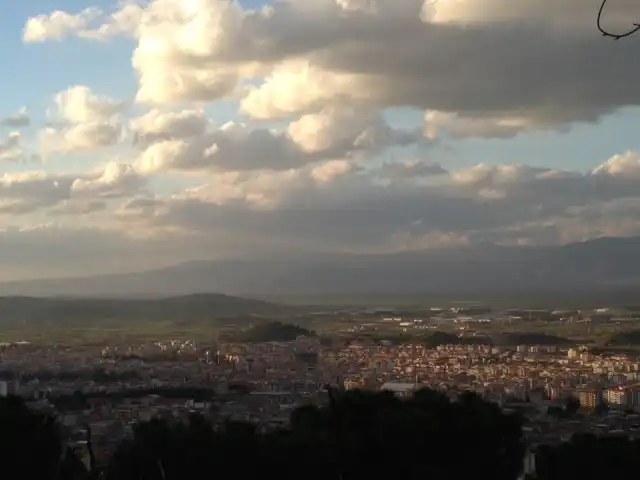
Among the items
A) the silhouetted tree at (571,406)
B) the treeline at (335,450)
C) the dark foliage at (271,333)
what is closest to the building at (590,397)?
the silhouetted tree at (571,406)

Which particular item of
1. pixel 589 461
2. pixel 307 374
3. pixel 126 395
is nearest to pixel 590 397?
pixel 307 374

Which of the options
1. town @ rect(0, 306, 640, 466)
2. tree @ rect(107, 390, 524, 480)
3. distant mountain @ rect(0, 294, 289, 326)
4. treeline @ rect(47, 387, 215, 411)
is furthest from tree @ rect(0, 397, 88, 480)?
distant mountain @ rect(0, 294, 289, 326)

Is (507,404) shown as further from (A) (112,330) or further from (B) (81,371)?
(A) (112,330)

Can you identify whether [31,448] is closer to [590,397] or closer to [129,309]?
[590,397]

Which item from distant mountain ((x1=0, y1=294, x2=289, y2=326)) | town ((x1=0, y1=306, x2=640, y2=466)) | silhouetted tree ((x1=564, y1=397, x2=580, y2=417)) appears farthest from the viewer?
distant mountain ((x1=0, y1=294, x2=289, y2=326))

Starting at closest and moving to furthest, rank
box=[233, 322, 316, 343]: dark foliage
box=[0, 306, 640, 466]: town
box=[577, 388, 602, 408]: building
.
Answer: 1. box=[0, 306, 640, 466]: town
2. box=[577, 388, 602, 408]: building
3. box=[233, 322, 316, 343]: dark foliage

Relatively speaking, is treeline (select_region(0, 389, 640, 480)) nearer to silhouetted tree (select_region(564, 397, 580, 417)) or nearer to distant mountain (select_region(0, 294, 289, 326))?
silhouetted tree (select_region(564, 397, 580, 417))

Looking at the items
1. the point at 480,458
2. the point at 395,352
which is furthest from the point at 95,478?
the point at 395,352

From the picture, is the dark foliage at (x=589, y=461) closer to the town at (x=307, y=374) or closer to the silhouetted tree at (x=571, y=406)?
the town at (x=307, y=374)
